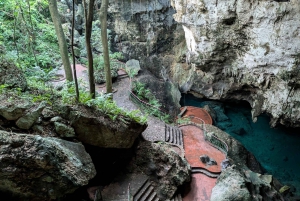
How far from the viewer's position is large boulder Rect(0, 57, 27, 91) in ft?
22.9

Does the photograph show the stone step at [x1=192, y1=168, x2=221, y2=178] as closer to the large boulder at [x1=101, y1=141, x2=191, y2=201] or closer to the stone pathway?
the stone pathway

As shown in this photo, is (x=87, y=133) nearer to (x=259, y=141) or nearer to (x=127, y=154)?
(x=127, y=154)

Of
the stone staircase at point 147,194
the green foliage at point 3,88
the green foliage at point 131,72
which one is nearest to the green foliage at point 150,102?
the green foliage at point 131,72

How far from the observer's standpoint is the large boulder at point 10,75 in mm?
6965

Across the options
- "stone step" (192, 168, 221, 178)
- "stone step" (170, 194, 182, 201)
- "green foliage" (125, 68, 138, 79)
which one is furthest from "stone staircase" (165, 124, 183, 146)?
"green foliage" (125, 68, 138, 79)

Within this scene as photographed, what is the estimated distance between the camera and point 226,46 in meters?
16.5

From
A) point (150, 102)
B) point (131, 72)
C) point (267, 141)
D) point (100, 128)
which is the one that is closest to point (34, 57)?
point (131, 72)

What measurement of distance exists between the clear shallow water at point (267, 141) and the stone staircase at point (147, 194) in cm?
1007

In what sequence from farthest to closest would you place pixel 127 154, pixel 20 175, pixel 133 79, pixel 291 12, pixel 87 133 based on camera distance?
pixel 133 79
pixel 291 12
pixel 127 154
pixel 87 133
pixel 20 175

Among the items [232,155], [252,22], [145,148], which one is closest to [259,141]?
[232,155]

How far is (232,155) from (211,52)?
Result: 792 centimetres

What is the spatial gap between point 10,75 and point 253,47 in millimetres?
14291

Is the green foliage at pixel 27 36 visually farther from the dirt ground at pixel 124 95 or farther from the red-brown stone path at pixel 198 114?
the red-brown stone path at pixel 198 114

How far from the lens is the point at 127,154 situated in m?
9.83
